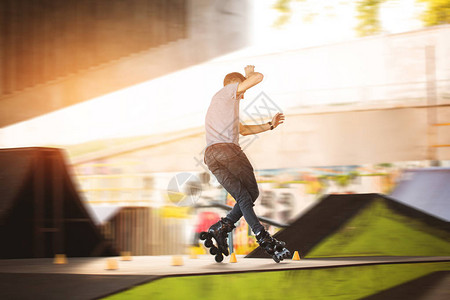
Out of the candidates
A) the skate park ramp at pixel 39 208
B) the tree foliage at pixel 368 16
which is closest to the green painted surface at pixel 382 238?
the skate park ramp at pixel 39 208

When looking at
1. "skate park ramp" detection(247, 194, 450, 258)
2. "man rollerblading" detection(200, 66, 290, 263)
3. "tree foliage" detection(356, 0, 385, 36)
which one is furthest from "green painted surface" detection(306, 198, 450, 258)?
"tree foliage" detection(356, 0, 385, 36)

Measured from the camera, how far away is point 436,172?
24.3ft

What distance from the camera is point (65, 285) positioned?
311cm

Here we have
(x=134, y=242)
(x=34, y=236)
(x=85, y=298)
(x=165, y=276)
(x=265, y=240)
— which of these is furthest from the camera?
(x=134, y=242)

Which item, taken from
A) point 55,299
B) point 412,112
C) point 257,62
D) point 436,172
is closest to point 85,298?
point 55,299

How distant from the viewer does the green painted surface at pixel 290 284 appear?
319 centimetres

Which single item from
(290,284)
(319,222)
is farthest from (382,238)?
(290,284)

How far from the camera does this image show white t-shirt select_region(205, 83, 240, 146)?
14.6 feet

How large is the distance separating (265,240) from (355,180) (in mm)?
13522

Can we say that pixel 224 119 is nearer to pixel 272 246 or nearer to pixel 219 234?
pixel 219 234

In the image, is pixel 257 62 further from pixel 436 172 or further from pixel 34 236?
pixel 34 236

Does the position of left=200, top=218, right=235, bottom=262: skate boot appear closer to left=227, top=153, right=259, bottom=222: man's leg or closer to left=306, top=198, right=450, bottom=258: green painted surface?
left=227, top=153, right=259, bottom=222: man's leg

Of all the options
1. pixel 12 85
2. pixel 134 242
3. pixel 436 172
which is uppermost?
pixel 12 85

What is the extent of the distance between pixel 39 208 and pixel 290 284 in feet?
10.8
